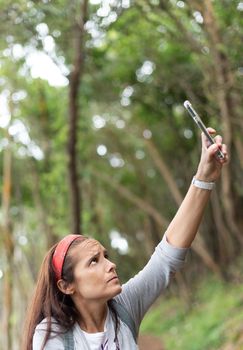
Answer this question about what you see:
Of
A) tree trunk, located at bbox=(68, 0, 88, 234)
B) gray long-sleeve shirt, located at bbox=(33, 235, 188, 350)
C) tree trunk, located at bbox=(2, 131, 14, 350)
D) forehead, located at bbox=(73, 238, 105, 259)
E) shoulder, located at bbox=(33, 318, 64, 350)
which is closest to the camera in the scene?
shoulder, located at bbox=(33, 318, 64, 350)

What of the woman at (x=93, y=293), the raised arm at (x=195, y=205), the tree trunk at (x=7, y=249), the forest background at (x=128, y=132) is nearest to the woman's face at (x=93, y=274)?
the woman at (x=93, y=293)

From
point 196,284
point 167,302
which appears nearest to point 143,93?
point 196,284

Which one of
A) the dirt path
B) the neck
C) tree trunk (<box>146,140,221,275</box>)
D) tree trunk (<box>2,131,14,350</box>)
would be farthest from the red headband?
tree trunk (<box>146,140,221,275</box>)

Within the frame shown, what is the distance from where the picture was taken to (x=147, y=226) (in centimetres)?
2145

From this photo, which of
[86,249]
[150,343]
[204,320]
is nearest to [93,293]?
[86,249]

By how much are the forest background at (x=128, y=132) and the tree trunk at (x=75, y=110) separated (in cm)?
2

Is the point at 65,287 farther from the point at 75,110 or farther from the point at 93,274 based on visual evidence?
the point at 75,110

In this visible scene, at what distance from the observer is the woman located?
7.72ft

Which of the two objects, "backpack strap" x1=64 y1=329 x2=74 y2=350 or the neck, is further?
the neck

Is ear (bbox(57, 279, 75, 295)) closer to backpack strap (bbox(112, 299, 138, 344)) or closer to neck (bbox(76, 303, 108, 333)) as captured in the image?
neck (bbox(76, 303, 108, 333))

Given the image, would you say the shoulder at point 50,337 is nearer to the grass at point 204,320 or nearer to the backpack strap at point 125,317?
the backpack strap at point 125,317

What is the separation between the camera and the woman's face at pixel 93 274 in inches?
93.0

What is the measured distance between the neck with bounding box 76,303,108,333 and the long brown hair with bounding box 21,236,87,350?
0.03m

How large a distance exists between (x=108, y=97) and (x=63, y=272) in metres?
11.6
